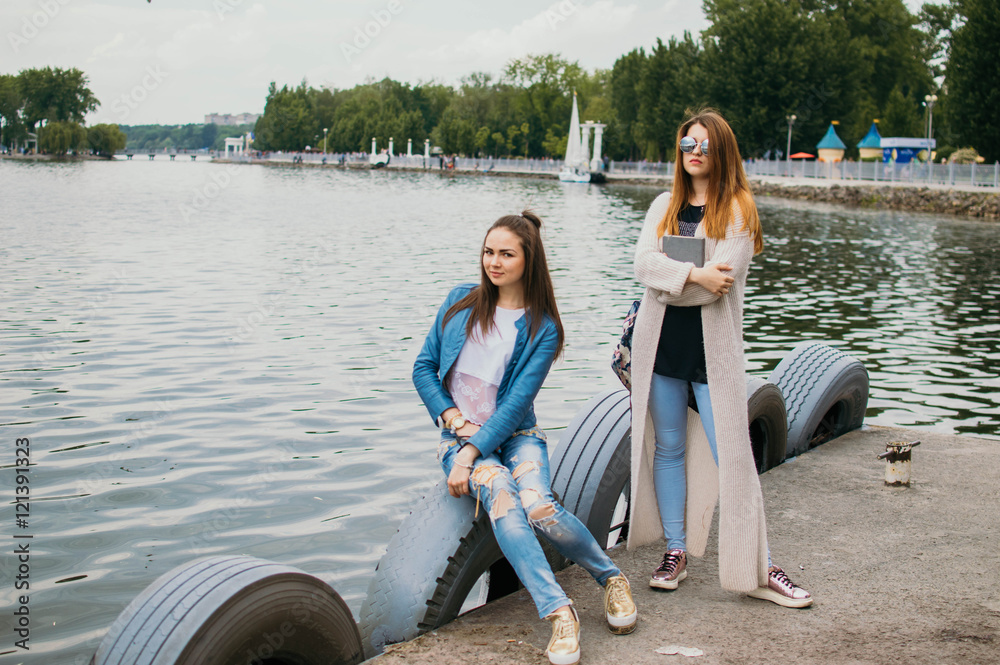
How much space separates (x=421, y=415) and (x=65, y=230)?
63.1 ft

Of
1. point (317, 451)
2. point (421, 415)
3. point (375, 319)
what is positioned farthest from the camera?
point (375, 319)

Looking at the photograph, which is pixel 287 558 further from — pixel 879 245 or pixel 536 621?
pixel 879 245

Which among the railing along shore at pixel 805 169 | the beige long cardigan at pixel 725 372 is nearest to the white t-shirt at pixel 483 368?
the beige long cardigan at pixel 725 372

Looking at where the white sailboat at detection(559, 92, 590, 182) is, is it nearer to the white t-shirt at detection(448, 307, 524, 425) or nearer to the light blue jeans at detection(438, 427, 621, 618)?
the white t-shirt at detection(448, 307, 524, 425)

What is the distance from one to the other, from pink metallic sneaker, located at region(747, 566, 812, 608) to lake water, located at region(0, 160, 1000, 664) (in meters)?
1.77

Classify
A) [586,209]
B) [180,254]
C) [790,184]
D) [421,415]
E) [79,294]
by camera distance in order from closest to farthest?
[421,415] < [79,294] < [180,254] < [586,209] < [790,184]

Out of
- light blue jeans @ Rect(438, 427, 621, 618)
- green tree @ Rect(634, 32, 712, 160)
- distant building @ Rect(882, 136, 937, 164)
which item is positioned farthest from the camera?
green tree @ Rect(634, 32, 712, 160)

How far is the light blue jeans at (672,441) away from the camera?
150 inches

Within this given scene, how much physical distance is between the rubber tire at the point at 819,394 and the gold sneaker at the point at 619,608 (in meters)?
2.79

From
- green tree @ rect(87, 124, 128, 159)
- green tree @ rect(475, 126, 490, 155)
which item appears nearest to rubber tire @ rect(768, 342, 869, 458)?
green tree @ rect(475, 126, 490, 155)

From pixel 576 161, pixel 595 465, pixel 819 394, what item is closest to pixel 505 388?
pixel 595 465

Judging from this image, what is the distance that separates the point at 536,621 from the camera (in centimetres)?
353

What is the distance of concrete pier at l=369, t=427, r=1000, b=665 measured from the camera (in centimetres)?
328

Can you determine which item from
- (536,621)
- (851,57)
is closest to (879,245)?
(536,621)
